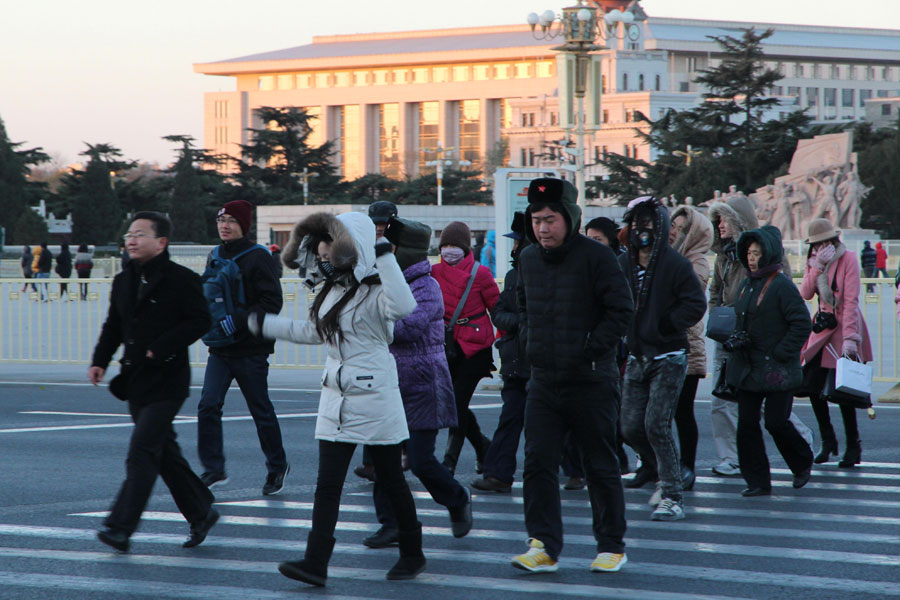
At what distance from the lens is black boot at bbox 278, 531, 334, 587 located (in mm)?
5875

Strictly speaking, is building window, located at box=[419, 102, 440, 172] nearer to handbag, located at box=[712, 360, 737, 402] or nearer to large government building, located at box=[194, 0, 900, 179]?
large government building, located at box=[194, 0, 900, 179]

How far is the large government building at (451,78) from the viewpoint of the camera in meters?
135

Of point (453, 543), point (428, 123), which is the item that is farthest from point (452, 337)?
point (428, 123)

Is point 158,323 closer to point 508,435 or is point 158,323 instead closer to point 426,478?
point 426,478

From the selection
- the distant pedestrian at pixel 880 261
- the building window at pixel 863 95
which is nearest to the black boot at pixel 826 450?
the distant pedestrian at pixel 880 261

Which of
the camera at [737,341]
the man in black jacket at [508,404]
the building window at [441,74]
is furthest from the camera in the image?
the building window at [441,74]

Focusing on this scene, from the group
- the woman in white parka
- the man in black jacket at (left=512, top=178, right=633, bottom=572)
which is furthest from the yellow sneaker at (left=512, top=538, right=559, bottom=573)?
the woman in white parka

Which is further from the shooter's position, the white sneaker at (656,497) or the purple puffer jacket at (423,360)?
the white sneaker at (656,497)

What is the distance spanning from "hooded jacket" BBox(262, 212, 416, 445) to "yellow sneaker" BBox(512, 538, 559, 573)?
751 mm

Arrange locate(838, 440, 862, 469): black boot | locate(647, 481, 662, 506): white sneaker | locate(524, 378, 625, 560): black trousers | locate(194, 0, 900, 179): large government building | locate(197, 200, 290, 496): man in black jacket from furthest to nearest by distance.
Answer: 1. locate(194, 0, 900, 179): large government building
2. locate(838, 440, 862, 469): black boot
3. locate(197, 200, 290, 496): man in black jacket
4. locate(647, 481, 662, 506): white sneaker
5. locate(524, 378, 625, 560): black trousers

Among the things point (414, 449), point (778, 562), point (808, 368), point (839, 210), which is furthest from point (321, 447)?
point (839, 210)

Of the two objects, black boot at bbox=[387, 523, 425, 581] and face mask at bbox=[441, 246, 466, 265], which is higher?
face mask at bbox=[441, 246, 466, 265]

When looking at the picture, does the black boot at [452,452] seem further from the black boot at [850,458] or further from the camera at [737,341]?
the black boot at [850,458]

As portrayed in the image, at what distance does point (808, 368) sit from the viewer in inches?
381
